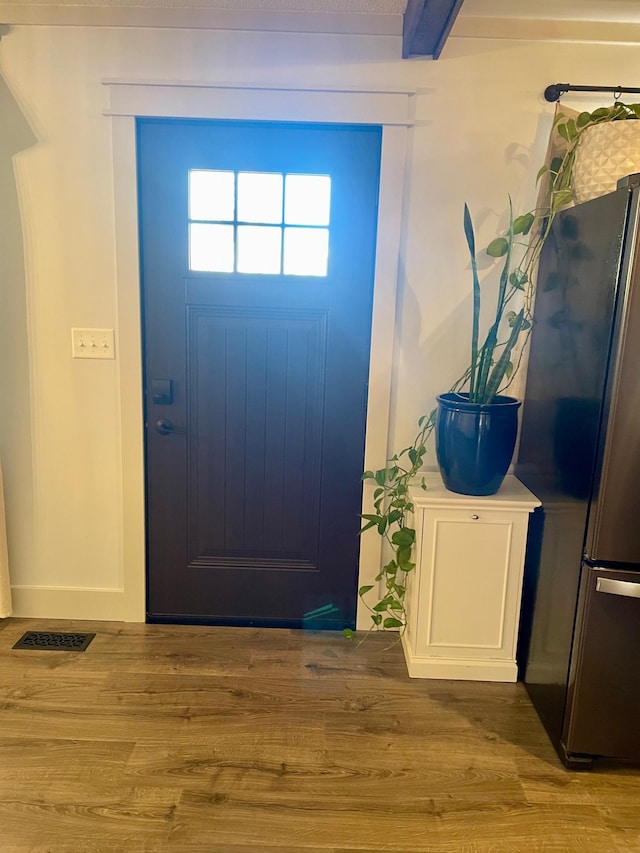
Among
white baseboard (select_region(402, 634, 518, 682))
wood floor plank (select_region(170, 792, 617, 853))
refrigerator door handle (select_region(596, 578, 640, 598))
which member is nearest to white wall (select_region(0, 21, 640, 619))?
white baseboard (select_region(402, 634, 518, 682))

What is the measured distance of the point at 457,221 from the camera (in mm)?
2303

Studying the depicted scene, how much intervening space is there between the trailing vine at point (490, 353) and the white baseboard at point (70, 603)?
37.4 inches

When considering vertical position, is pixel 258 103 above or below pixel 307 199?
above

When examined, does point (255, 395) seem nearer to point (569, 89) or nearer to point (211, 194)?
point (211, 194)

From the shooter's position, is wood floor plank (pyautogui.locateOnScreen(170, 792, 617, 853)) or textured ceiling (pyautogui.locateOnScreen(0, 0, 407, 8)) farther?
textured ceiling (pyautogui.locateOnScreen(0, 0, 407, 8))

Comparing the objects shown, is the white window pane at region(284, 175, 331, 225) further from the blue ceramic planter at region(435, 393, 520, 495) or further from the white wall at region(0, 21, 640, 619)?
the blue ceramic planter at region(435, 393, 520, 495)

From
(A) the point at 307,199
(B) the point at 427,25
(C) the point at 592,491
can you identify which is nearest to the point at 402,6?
(B) the point at 427,25

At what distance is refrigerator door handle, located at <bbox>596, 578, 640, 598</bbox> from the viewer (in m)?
1.71

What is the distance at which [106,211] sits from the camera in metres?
2.32

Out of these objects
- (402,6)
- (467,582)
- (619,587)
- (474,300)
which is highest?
(402,6)

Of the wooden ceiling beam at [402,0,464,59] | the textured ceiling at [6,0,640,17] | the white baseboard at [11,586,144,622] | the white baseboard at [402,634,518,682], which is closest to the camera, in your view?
the wooden ceiling beam at [402,0,464,59]

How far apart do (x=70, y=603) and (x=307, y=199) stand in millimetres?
1862

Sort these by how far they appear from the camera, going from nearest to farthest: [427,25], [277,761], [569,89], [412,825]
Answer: [412,825] < [277,761] < [427,25] < [569,89]

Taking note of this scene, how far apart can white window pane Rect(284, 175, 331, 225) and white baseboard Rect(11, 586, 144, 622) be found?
64.6 inches
